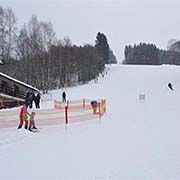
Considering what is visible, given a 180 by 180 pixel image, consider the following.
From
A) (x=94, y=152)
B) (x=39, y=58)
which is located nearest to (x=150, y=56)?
(x=39, y=58)

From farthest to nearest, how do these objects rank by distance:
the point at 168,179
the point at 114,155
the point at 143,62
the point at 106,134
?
the point at 143,62 → the point at 106,134 → the point at 114,155 → the point at 168,179

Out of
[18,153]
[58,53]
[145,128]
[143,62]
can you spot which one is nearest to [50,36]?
[58,53]

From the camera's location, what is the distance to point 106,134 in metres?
16.0

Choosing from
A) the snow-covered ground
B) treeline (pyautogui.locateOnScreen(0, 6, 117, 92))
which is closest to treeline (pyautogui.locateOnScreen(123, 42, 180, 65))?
treeline (pyautogui.locateOnScreen(0, 6, 117, 92))

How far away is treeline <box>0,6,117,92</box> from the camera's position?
5194cm

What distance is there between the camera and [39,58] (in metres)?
56.7

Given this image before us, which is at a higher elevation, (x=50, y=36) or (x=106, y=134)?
(x=50, y=36)

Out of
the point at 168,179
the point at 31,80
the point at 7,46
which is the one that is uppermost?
the point at 7,46

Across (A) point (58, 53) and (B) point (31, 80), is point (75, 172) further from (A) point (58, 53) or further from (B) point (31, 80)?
(A) point (58, 53)

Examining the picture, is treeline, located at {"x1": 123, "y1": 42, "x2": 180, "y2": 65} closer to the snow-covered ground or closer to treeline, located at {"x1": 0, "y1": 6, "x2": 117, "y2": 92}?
treeline, located at {"x1": 0, "y1": 6, "x2": 117, "y2": 92}

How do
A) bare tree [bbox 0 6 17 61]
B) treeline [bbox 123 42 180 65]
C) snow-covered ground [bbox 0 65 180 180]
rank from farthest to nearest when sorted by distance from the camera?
1. treeline [bbox 123 42 180 65]
2. bare tree [bbox 0 6 17 61]
3. snow-covered ground [bbox 0 65 180 180]

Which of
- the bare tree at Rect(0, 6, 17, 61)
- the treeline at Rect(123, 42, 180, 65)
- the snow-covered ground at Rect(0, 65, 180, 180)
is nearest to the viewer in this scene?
the snow-covered ground at Rect(0, 65, 180, 180)

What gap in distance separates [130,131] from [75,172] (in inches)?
297

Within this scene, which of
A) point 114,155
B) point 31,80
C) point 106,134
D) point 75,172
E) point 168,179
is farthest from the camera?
point 31,80
